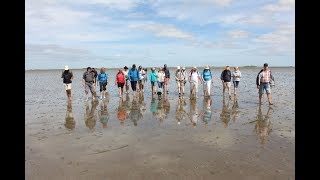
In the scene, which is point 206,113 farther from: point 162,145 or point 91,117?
point 162,145

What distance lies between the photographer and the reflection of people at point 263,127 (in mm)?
9366

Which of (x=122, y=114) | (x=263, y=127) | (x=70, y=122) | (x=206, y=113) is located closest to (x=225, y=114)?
(x=206, y=113)

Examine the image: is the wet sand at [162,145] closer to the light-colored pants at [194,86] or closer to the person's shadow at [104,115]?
the person's shadow at [104,115]

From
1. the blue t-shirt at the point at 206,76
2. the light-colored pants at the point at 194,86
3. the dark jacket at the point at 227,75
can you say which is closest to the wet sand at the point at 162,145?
the dark jacket at the point at 227,75

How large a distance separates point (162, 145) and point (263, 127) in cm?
423

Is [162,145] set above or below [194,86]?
below

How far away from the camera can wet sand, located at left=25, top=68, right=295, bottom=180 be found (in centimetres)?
655

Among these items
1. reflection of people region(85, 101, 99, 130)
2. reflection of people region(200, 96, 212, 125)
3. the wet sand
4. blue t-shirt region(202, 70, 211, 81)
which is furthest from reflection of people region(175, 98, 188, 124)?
blue t-shirt region(202, 70, 211, 81)

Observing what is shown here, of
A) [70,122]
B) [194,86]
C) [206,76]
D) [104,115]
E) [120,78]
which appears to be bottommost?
[70,122]

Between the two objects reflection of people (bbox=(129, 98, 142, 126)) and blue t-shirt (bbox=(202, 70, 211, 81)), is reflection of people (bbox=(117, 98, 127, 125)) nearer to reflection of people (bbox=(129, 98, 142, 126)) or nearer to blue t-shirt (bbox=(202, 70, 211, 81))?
reflection of people (bbox=(129, 98, 142, 126))

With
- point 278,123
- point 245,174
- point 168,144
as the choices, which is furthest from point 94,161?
point 278,123

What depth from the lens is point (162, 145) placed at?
852 centimetres

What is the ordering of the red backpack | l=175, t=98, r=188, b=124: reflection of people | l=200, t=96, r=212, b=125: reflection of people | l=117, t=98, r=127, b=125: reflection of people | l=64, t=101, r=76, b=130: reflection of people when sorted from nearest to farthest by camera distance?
l=64, t=101, r=76, b=130: reflection of people → l=200, t=96, r=212, b=125: reflection of people → l=117, t=98, r=127, b=125: reflection of people → l=175, t=98, r=188, b=124: reflection of people → the red backpack

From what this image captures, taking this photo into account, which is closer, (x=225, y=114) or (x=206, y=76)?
(x=225, y=114)
